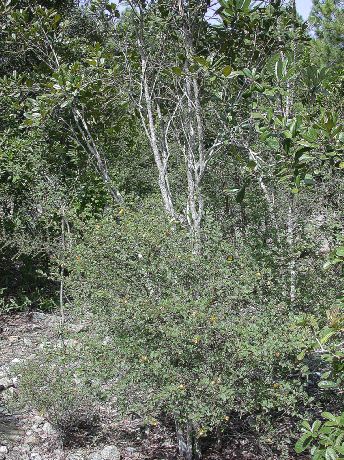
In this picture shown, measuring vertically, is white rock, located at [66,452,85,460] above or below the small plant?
below

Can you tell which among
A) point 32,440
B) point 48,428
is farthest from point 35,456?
point 48,428

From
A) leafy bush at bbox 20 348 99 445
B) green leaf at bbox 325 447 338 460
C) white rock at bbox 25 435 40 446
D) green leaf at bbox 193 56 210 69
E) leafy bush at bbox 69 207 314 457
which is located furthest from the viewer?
white rock at bbox 25 435 40 446

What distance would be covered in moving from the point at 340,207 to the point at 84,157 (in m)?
3.07

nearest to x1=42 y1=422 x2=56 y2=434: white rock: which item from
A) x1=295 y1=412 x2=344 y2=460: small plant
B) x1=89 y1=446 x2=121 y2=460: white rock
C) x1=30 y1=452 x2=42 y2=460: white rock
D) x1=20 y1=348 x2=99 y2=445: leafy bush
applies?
x1=20 y1=348 x2=99 y2=445: leafy bush

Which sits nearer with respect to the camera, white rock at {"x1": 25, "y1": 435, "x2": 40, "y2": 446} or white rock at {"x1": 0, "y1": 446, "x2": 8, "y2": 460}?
white rock at {"x1": 0, "y1": 446, "x2": 8, "y2": 460}

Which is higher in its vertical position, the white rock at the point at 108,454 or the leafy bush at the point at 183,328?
the leafy bush at the point at 183,328

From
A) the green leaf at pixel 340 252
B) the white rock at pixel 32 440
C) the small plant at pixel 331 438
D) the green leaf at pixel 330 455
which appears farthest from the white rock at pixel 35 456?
the green leaf at pixel 340 252

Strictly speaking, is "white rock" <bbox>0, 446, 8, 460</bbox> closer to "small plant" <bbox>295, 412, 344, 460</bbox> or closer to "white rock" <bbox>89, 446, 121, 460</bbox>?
"white rock" <bbox>89, 446, 121, 460</bbox>

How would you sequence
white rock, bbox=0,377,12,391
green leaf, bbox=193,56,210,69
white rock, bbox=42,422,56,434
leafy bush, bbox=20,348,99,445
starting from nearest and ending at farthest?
1. green leaf, bbox=193,56,210,69
2. leafy bush, bbox=20,348,99,445
3. white rock, bbox=42,422,56,434
4. white rock, bbox=0,377,12,391

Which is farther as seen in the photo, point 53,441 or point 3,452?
point 53,441

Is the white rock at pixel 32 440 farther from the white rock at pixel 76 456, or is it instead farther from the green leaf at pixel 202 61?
the green leaf at pixel 202 61

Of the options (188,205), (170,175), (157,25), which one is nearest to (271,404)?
(188,205)

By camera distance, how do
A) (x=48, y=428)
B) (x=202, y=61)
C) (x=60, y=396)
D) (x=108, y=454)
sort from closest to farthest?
1. (x=202, y=61)
2. (x=108, y=454)
3. (x=60, y=396)
4. (x=48, y=428)

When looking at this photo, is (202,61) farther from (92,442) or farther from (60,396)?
(92,442)
